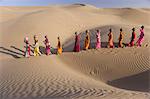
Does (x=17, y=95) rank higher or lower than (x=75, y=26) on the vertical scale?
lower

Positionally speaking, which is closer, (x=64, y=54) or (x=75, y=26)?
(x=64, y=54)

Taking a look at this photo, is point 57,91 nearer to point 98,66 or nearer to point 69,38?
point 98,66

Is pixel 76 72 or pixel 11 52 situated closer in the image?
pixel 76 72

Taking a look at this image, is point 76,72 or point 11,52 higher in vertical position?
point 11,52

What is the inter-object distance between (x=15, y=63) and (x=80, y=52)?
154 inches

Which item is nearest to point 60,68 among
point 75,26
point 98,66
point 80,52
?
point 98,66

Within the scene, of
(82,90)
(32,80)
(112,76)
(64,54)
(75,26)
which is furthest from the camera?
(75,26)

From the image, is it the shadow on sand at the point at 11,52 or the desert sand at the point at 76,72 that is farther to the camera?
the shadow on sand at the point at 11,52

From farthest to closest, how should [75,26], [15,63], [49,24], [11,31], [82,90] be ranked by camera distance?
[75,26] → [49,24] → [11,31] → [15,63] → [82,90]

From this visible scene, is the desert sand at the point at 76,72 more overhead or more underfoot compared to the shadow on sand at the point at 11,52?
more underfoot

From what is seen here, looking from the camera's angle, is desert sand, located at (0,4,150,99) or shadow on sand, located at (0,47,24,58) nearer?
desert sand, located at (0,4,150,99)

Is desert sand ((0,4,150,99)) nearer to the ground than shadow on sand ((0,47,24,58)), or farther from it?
nearer to the ground

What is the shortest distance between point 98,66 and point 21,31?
1112 centimetres

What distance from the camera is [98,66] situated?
18.4 m
